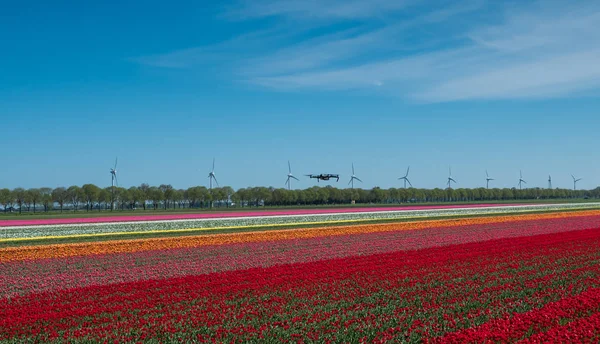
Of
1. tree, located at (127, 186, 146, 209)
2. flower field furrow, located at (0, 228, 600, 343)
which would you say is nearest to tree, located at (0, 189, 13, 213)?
tree, located at (127, 186, 146, 209)

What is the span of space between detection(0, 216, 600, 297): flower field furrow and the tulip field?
9cm

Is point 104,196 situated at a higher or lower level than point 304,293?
higher

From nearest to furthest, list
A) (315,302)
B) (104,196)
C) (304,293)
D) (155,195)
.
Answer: (315,302) → (304,293) → (104,196) → (155,195)

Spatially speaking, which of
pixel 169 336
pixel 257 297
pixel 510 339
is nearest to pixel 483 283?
pixel 510 339

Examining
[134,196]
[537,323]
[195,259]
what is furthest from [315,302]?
[134,196]

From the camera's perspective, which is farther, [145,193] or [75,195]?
[145,193]

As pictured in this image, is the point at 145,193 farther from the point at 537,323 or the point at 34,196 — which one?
the point at 537,323

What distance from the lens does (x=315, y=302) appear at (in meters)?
15.2

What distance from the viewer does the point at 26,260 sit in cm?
2548

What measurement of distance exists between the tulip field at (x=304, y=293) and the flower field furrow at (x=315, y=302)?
42 millimetres

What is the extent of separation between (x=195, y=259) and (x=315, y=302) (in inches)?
447

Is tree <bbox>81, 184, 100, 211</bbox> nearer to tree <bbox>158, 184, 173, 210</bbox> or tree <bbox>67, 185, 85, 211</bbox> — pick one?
tree <bbox>67, 185, 85, 211</bbox>

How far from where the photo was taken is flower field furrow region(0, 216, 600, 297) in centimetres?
2005

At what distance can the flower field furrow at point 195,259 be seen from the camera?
20047 millimetres
